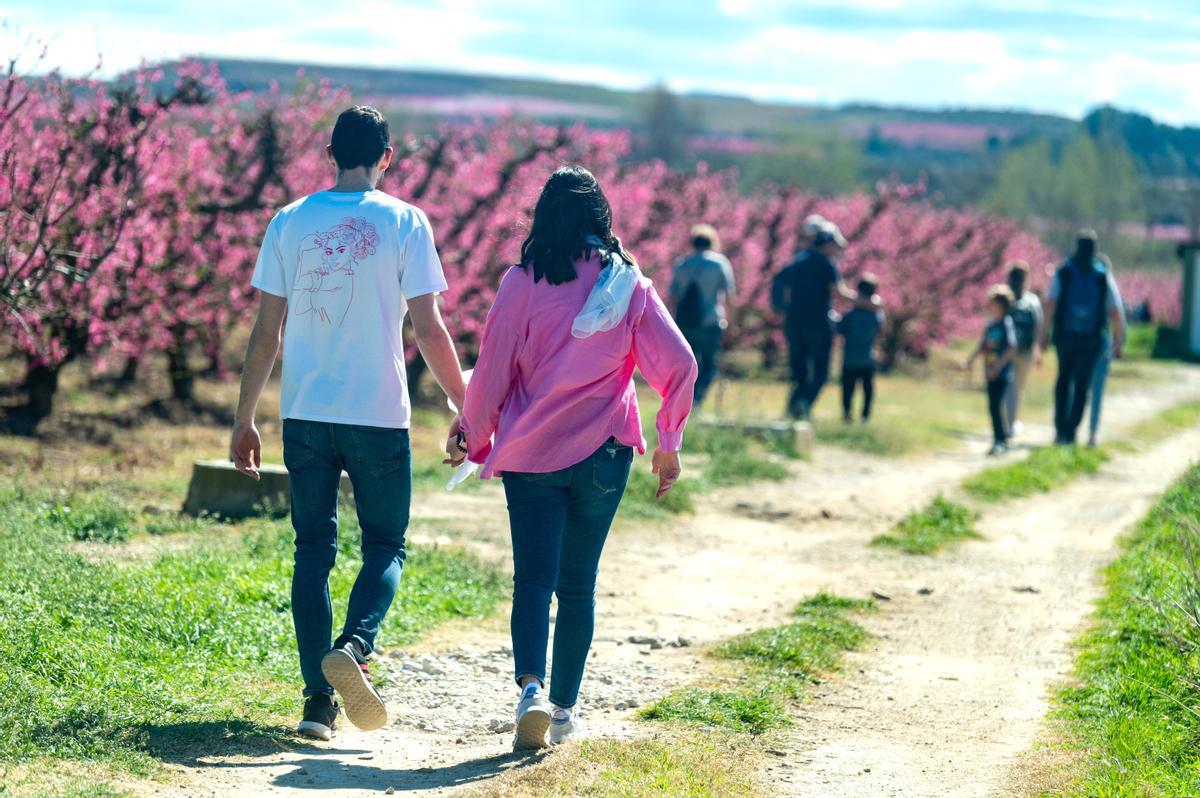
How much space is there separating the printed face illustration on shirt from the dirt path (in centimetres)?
137

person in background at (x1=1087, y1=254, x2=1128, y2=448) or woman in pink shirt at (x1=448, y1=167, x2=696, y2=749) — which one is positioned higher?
woman in pink shirt at (x1=448, y1=167, x2=696, y2=749)

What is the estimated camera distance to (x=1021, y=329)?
1493 centimetres

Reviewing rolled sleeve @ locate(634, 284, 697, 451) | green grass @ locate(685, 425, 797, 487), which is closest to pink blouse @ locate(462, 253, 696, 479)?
rolled sleeve @ locate(634, 284, 697, 451)

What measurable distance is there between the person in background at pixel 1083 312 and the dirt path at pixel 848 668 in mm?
2363

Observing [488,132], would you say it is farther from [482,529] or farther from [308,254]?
[308,254]

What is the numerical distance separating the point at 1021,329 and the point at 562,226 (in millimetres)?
10963

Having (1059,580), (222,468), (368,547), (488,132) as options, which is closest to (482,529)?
(222,468)

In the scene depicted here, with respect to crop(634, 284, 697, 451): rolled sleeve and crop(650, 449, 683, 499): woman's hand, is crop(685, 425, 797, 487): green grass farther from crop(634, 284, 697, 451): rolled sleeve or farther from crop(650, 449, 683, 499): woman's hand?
crop(634, 284, 697, 451): rolled sleeve

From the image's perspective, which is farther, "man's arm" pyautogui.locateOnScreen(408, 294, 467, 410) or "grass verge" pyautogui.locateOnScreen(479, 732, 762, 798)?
"man's arm" pyautogui.locateOnScreen(408, 294, 467, 410)

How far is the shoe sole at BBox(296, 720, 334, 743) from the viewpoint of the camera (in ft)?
16.4

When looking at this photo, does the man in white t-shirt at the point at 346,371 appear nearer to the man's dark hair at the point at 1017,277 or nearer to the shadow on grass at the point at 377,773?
the shadow on grass at the point at 377,773

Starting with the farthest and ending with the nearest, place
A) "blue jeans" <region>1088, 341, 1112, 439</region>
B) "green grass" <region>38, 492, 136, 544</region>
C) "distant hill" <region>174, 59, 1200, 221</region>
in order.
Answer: "distant hill" <region>174, 59, 1200, 221</region> → "blue jeans" <region>1088, 341, 1112, 439</region> → "green grass" <region>38, 492, 136, 544</region>

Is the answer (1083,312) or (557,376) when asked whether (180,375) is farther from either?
(557,376)

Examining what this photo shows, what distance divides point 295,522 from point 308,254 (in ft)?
2.74
